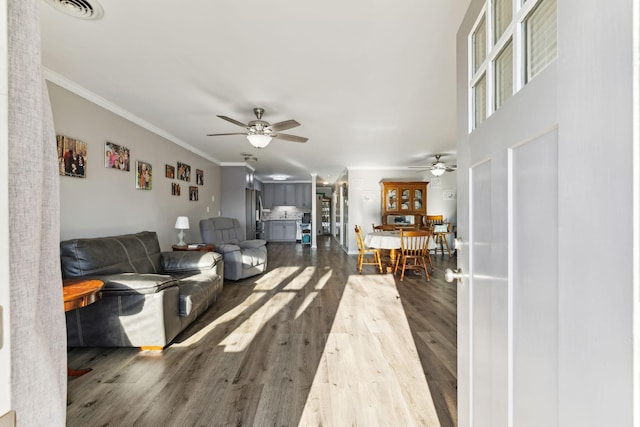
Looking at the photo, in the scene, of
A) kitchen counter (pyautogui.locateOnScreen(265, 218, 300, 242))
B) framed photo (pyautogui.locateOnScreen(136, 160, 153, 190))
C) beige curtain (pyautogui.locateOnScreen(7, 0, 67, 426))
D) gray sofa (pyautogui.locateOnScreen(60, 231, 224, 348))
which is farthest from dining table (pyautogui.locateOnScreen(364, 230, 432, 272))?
kitchen counter (pyautogui.locateOnScreen(265, 218, 300, 242))

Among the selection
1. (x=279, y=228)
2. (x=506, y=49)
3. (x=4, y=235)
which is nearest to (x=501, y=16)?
(x=506, y=49)

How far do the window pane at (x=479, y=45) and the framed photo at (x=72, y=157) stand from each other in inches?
128

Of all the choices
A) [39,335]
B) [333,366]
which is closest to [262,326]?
[333,366]

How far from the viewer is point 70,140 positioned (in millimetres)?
2652

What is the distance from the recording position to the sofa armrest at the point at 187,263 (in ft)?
10.9

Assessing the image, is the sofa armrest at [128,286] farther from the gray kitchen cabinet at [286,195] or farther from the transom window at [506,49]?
the gray kitchen cabinet at [286,195]

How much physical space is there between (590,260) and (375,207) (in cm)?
693

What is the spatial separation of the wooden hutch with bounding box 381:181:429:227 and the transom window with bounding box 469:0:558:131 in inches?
233

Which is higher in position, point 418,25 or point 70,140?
point 418,25

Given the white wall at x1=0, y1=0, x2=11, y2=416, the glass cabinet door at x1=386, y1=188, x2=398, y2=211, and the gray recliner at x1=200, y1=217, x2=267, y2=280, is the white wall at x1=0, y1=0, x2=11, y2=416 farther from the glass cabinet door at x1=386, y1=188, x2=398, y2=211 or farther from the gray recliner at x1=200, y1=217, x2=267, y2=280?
the glass cabinet door at x1=386, y1=188, x2=398, y2=211

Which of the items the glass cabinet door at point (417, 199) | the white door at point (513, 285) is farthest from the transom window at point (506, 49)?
the glass cabinet door at point (417, 199)

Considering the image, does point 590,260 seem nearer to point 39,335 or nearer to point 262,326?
point 39,335

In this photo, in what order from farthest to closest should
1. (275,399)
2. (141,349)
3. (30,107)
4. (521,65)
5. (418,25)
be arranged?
(141,349) < (418,25) < (275,399) < (521,65) < (30,107)

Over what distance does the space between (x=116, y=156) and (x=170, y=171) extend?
1.20m
